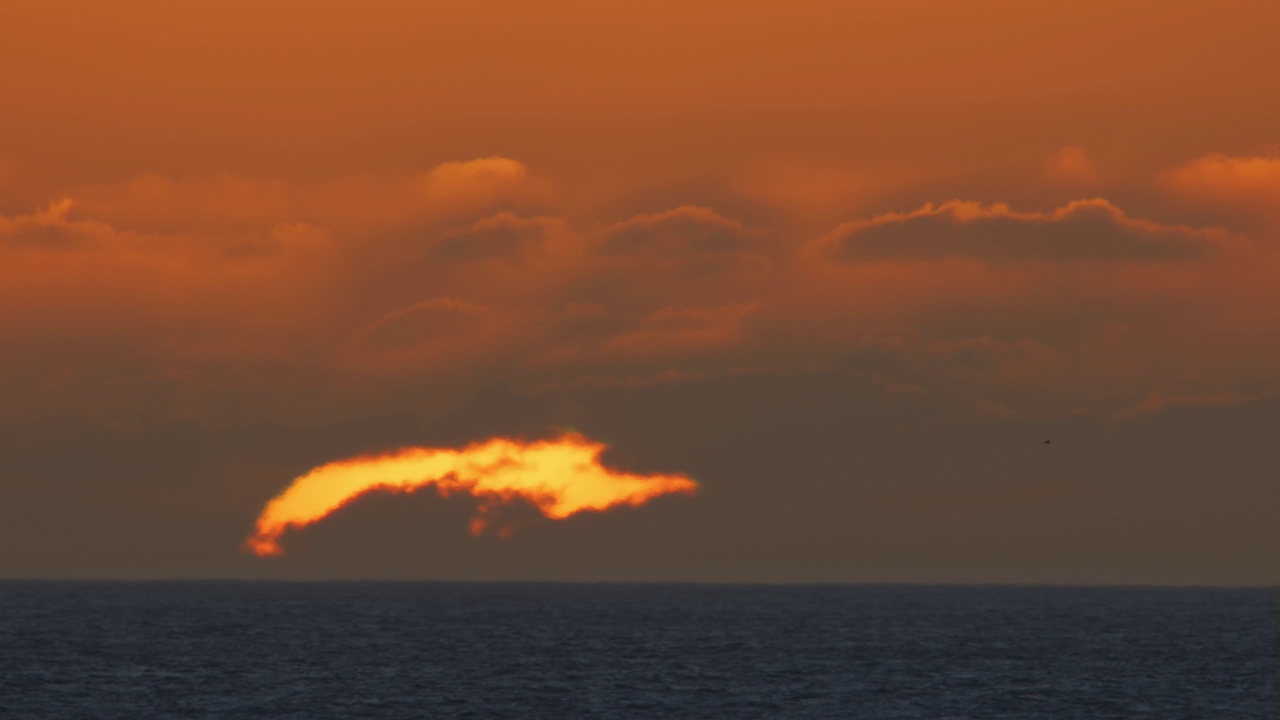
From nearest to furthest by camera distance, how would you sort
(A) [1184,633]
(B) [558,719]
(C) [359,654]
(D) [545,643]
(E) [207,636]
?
(B) [558,719], (C) [359,654], (D) [545,643], (E) [207,636], (A) [1184,633]

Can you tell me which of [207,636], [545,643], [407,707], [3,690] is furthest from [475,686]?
[207,636]

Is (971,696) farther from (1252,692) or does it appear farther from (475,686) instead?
(475,686)

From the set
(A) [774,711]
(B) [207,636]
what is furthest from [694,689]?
(B) [207,636]

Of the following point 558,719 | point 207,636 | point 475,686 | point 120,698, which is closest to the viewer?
point 558,719

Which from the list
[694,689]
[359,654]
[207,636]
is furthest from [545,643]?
[694,689]

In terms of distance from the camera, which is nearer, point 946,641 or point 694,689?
point 694,689

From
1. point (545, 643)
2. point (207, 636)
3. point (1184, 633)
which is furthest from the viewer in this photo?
point (1184, 633)

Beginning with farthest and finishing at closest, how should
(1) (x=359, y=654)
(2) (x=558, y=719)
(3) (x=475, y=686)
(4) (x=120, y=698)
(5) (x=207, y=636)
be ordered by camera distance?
(5) (x=207, y=636) < (1) (x=359, y=654) < (3) (x=475, y=686) < (4) (x=120, y=698) < (2) (x=558, y=719)

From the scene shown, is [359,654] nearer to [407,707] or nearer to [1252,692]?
[407,707]

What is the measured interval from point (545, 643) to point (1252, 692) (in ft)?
225

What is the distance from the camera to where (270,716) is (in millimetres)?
94750

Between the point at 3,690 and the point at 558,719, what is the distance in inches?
1546

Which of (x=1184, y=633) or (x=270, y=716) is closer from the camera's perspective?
(x=270, y=716)

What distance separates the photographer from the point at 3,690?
348ft
